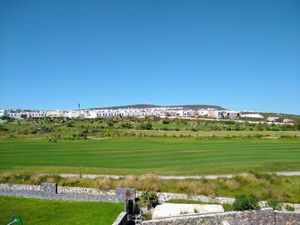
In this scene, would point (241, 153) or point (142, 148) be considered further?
point (142, 148)

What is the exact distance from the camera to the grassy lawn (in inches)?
814

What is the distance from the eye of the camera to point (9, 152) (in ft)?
150

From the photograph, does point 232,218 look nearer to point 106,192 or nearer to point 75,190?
point 106,192

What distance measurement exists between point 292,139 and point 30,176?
4313 centimetres

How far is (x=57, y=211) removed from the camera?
22.9 metres

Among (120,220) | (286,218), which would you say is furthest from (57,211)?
(286,218)

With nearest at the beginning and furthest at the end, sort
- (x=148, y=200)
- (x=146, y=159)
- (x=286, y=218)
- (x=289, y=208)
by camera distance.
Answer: (x=286, y=218) < (x=289, y=208) < (x=148, y=200) < (x=146, y=159)

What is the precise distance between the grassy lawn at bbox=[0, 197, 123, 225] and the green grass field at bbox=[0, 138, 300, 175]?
268 inches

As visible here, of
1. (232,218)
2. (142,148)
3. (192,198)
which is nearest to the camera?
(232,218)

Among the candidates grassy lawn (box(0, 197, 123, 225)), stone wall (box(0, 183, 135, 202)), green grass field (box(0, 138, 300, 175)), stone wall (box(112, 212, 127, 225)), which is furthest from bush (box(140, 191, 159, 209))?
green grass field (box(0, 138, 300, 175))

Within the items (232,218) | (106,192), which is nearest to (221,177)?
(106,192)

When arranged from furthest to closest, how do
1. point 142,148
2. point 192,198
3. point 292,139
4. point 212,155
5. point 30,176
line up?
point 292,139, point 142,148, point 212,155, point 30,176, point 192,198

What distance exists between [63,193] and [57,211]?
3600mm

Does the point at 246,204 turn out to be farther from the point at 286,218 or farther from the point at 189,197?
the point at 189,197
